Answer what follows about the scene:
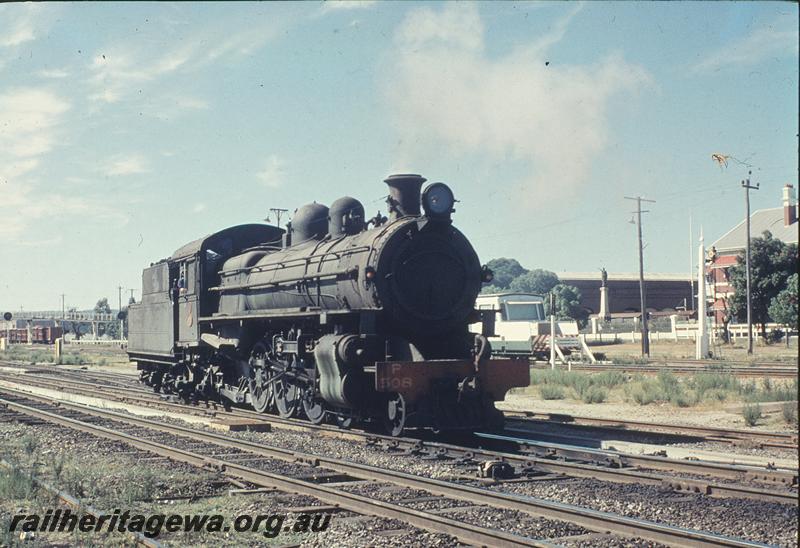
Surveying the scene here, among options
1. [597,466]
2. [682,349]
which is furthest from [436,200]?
[682,349]

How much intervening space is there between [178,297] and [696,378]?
13.8 meters

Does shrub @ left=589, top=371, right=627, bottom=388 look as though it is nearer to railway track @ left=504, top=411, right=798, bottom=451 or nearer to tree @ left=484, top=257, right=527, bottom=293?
railway track @ left=504, top=411, right=798, bottom=451

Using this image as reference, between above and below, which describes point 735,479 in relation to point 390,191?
below

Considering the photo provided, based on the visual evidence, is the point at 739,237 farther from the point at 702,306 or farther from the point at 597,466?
the point at 597,466

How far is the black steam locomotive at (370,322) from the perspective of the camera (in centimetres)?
1355

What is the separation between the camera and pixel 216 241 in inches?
816

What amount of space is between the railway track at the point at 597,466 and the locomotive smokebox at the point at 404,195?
392 cm

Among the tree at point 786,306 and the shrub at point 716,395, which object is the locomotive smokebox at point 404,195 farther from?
the tree at point 786,306

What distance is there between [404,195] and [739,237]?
225 feet

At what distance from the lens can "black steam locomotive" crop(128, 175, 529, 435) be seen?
1355 cm

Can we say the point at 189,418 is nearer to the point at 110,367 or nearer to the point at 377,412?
the point at 377,412

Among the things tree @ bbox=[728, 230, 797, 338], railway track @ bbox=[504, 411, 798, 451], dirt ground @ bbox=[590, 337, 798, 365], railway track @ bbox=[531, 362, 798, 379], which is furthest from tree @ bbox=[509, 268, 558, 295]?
railway track @ bbox=[504, 411, 798, 451]

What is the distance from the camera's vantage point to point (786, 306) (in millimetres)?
49469

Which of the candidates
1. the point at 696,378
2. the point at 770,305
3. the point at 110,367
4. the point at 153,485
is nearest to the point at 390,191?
the point at 153,485
